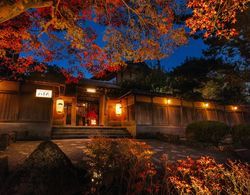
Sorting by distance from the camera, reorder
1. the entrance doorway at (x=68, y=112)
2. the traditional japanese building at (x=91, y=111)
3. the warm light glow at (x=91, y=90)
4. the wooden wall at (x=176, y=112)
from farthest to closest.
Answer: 1. the entrance doorway at (x=68, y=112)
2. the warm light glow at (x=91, y=90)
3. the wooden wall at (x=176, y=112)
4. the traditional japanese building at (x=91, y=111)

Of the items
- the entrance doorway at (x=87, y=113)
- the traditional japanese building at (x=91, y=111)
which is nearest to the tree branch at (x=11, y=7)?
the traditional japanese building at (x=91, y=111)

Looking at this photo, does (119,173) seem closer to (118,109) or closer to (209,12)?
(209,12)

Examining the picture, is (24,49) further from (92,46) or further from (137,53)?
(137,53)

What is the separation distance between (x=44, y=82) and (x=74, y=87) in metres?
4.77

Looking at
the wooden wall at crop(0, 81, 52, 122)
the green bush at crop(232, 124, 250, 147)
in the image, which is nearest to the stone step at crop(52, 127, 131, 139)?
the wooden wall at crop(0, 81, 52, 122)

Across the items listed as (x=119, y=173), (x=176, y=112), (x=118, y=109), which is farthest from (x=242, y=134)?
(x=118, y=109)

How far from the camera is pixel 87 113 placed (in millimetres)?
19531

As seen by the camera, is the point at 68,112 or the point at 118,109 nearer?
the point at 118,109

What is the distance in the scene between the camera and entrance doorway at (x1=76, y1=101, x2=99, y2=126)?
63.0 ft

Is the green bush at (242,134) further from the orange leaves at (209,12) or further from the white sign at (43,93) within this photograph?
the white sign at (43,93)

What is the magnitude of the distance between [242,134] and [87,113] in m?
15.9

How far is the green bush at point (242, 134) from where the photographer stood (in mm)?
9258

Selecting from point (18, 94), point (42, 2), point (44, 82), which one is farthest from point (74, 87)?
point (42, 2)

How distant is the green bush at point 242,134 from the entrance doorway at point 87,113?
47.1ft
